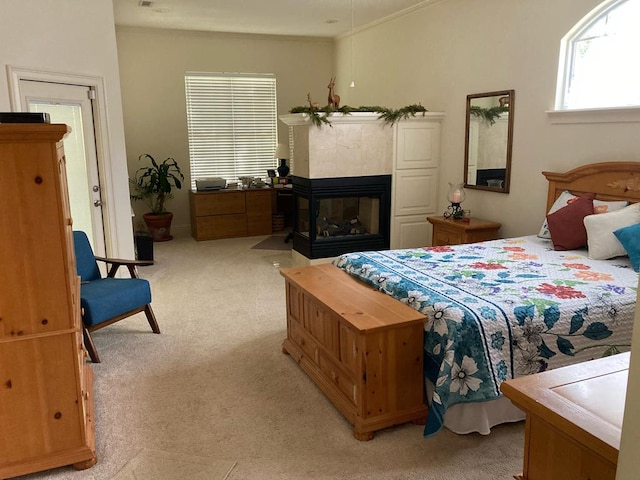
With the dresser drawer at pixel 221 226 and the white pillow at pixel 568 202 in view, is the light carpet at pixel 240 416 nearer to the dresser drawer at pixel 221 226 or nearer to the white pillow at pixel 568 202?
the white pillow at pixel 568 202

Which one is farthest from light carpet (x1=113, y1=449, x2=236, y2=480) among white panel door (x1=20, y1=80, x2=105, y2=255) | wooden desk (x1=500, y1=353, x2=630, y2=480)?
white panel door (x1=20, y1=80, x2=105, y2=255)

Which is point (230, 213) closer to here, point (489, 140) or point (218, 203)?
point (218, 203)

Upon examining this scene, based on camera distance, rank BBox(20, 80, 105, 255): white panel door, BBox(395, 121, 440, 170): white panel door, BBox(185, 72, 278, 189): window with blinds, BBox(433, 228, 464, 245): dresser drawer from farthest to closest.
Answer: BBox(185, 72, 278, 189): window with blinds → BBox(395, 121, 440, 170): white panel door → BBox(433, 228, 464, 245): dresser drawer → BBox(20, 80, 105, 255): white panel door

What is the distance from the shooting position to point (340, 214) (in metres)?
5.59

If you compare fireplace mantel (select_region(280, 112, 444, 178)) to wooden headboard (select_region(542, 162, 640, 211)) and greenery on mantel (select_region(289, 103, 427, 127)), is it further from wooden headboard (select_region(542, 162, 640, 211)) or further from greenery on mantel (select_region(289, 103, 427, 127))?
wooden headboard (select_region(542, 162, 640, 211))

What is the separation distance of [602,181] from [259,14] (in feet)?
13.9

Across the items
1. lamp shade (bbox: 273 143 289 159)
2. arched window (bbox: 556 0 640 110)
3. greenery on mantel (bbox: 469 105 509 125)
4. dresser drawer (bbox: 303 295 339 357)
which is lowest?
dresser drawer (bbox: 303 295 339 357)

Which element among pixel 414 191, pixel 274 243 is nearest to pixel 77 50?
pixel 274 243

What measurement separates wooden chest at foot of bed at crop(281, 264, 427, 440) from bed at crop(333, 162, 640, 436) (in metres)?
0.09

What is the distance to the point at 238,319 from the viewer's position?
4.13 m

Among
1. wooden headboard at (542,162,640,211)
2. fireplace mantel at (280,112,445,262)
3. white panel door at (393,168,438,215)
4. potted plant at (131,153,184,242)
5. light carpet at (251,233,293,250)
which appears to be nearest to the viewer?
wooden headboard at (542,162,640,211)

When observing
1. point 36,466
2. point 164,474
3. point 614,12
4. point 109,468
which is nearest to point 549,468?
point 164,474

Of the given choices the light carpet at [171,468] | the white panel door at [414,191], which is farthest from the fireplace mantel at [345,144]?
the light carpet at [171,468]

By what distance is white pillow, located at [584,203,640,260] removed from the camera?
3264mm
